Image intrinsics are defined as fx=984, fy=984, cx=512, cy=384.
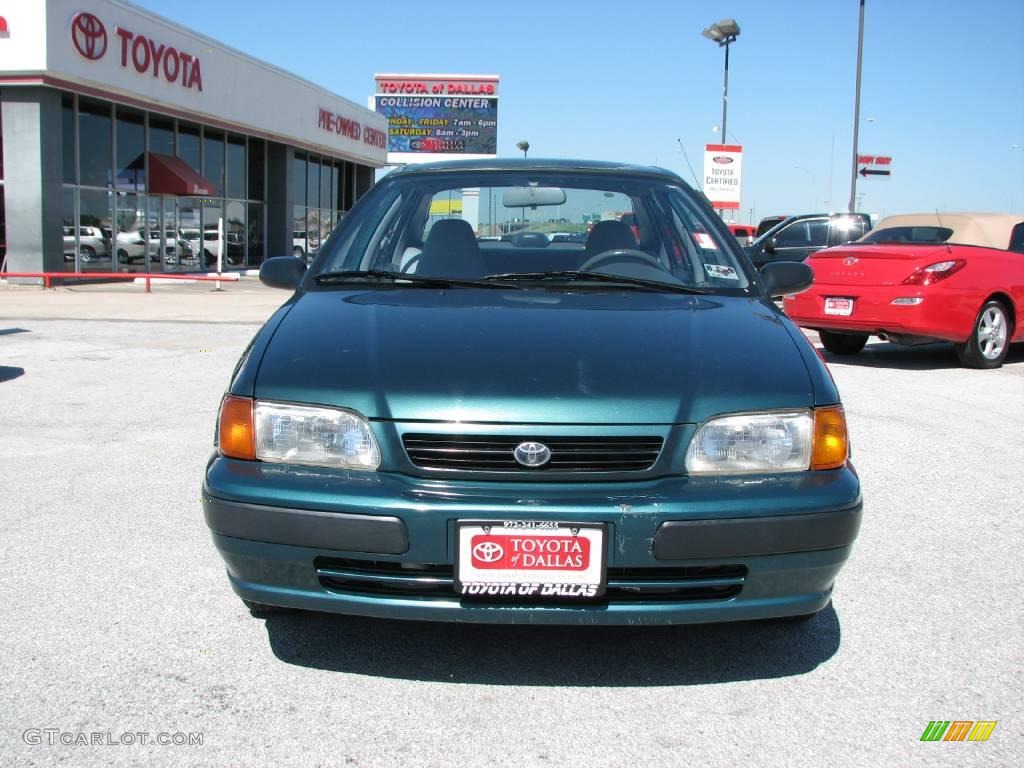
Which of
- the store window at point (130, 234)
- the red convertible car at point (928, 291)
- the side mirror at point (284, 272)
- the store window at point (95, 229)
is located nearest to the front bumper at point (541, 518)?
the side mirror at point (284, 272)

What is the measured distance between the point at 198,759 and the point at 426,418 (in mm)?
935

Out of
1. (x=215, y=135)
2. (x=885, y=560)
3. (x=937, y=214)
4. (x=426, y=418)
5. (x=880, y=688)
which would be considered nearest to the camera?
(x=426, y=418)

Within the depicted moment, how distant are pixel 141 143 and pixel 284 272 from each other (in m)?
20.4

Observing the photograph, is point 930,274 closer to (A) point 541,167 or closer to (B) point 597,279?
(A) point 541,167

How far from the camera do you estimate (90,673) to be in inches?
104

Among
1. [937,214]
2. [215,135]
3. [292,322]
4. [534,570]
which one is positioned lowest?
[534,570]

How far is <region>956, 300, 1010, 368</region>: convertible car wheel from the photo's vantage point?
8.92 metres

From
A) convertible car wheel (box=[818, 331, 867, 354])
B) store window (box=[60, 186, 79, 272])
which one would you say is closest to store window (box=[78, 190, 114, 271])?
store window (box=[60, 186, 79, 272])

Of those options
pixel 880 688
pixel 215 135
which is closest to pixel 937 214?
pixel 880 688

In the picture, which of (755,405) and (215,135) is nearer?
(755,405)

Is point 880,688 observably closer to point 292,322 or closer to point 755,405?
point 755,405

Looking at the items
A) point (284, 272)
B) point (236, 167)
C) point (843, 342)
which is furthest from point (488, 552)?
point (236, 167)

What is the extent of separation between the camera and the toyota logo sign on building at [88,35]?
58.5 ft

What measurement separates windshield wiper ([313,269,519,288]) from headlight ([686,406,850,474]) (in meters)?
1.10
